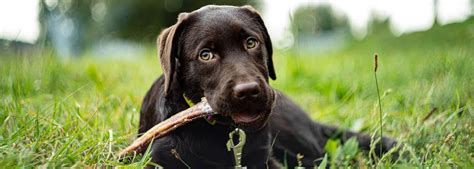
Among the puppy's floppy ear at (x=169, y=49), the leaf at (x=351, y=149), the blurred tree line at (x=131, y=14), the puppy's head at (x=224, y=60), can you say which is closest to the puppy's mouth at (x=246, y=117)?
the puppy's head at (x=224, y=60)

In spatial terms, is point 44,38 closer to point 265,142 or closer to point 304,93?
point 265,142

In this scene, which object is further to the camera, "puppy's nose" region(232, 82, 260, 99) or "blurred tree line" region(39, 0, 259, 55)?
"blurred tree line" region(39, 0, 259, 55)

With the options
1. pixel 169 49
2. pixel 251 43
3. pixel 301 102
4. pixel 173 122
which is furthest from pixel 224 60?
pixel 301 102

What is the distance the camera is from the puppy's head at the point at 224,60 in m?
2.68

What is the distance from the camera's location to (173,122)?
3.01 metres

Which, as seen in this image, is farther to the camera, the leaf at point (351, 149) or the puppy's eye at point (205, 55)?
the leaf at point (351, 149)

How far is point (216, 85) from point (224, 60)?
14 centimetres

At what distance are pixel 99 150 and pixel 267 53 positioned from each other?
116cm

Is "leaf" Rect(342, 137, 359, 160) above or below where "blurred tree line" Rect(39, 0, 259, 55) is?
above

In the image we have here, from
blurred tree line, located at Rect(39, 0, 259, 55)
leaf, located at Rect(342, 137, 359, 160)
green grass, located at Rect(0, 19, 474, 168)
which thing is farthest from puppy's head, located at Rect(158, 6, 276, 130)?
blurred tree line, located at Rect(39, 0, 259, 55)

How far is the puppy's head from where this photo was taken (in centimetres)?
268

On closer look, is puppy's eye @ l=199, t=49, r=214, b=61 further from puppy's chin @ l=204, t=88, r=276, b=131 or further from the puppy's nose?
the puppy's nose

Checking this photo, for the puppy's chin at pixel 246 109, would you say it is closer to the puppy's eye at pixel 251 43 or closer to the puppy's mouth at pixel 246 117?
the puppy's mouth at pixel 246 117

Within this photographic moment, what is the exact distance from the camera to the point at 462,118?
359cm
